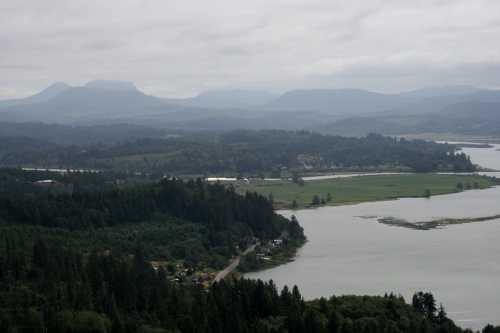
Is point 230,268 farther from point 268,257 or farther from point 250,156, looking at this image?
point 250,156

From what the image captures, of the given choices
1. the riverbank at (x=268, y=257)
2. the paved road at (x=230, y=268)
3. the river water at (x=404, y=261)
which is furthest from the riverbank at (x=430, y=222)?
the paved road at (x=230, y=268)

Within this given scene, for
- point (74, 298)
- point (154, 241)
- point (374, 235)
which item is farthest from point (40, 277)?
point (374, 235)

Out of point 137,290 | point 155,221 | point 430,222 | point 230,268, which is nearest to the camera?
point 137,290

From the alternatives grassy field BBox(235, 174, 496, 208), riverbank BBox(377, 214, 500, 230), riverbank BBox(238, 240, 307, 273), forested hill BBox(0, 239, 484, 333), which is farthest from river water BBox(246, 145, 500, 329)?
grassy field BBox(235, 174, 496, 208)

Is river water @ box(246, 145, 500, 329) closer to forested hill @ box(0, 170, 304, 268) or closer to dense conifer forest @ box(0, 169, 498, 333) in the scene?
dense conifer forest @ box(0, 169, 498, 333)

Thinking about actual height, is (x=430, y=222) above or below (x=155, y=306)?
above

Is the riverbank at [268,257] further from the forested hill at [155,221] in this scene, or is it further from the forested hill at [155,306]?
the forested hill at [155,306]

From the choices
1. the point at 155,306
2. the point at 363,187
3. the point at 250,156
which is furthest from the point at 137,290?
the point at 250,156
